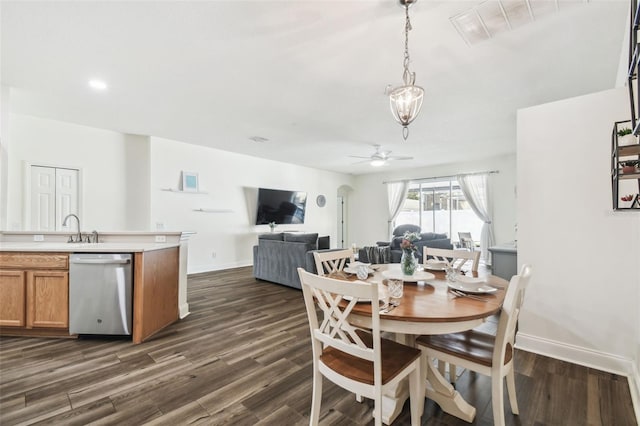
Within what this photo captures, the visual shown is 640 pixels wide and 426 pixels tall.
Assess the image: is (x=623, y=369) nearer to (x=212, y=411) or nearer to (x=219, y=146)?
(x=212, y=411)

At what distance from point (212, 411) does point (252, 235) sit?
5.28 m

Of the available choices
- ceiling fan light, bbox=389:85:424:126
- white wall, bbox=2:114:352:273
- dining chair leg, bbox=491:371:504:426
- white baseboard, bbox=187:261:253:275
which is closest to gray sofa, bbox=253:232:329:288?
white baseboard, bbox=187:261:253:275

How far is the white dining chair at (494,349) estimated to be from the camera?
143 cm

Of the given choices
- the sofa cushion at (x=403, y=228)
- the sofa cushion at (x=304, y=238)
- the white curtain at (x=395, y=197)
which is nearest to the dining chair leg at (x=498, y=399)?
the sofa cushion at (x=304, y=238)

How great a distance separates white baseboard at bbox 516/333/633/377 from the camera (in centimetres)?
219

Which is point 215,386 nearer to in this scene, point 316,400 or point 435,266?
point 316,400

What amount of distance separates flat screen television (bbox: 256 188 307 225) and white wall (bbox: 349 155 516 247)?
2396 mm

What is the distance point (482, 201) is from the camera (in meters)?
6.95

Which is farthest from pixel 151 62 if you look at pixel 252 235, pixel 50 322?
pixel 252 235

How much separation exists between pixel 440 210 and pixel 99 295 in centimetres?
767

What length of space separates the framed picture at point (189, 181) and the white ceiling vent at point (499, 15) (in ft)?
17.2

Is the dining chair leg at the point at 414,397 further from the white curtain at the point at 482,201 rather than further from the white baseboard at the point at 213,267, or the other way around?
the white curtain at the point at 482,201

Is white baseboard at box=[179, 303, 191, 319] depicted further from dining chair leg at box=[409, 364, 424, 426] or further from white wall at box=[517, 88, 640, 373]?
white wall at box=[517, 88, 640, 373]

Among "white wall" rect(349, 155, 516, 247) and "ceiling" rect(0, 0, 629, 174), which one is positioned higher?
"ceiling" rect(0, 0, 629, 174)
